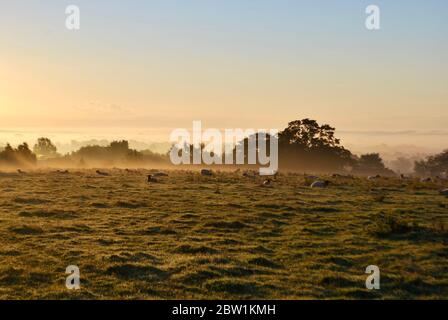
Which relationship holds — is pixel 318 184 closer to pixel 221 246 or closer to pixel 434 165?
pixel 221 246

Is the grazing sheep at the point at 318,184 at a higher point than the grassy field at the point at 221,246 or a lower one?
higher

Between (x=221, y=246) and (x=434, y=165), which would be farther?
(x=434, y=165)

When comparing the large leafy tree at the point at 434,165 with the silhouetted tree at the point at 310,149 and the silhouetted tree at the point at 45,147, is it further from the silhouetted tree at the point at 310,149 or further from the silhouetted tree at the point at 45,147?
the silhouetted tree at the point at 45,147

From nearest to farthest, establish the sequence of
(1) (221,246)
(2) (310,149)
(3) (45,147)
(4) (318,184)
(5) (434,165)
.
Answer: (1) (221,246) → (4) (318,184) → (2) (310,149) → (5) (434,165) → (3) (45,147)

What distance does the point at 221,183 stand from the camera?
37250 mm

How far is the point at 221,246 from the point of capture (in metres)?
15.1

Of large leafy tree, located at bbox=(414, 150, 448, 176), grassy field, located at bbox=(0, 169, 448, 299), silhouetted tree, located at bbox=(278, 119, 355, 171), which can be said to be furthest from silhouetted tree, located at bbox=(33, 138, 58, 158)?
grassy field, located at bbox=(0, 169, 448, 299)

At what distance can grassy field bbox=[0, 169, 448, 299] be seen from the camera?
1079 cm

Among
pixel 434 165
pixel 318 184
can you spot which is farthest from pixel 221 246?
pixel 434 165

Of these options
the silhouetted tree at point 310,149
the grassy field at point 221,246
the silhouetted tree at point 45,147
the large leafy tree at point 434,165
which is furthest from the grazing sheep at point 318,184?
the silhouetted tree at point 45,147

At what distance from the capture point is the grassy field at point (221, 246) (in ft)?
35.4
